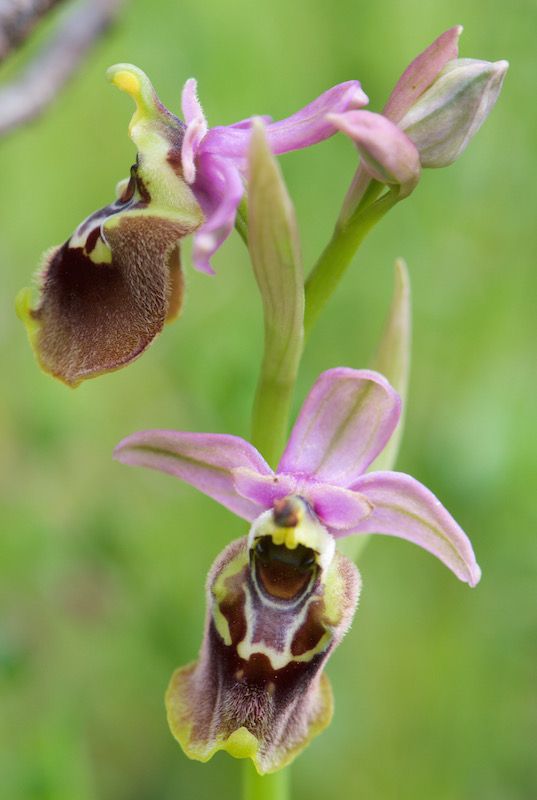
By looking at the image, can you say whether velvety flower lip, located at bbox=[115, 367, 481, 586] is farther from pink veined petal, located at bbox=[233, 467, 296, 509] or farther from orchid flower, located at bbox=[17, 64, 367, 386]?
orchid flower, located at bbox=[17, 64, 367, 386]

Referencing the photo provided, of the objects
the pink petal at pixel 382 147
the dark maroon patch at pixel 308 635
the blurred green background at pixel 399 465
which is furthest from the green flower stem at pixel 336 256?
the blurred green background at pixel 399 465

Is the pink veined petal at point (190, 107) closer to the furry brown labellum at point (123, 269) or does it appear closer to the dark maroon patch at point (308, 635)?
the furry brown labellum at point (123, 269)

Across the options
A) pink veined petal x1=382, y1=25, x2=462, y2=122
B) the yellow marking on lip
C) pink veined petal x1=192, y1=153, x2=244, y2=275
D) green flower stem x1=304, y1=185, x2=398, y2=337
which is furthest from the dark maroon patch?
pink veined petal x1=382, y1=25, x2=462, y2=122

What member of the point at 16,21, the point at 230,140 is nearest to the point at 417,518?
the point at 230,140

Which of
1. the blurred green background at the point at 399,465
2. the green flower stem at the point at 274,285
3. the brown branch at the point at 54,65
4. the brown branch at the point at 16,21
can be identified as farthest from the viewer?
the blurred green background at the point at 399,465

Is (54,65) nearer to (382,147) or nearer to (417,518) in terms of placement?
(382,147)
